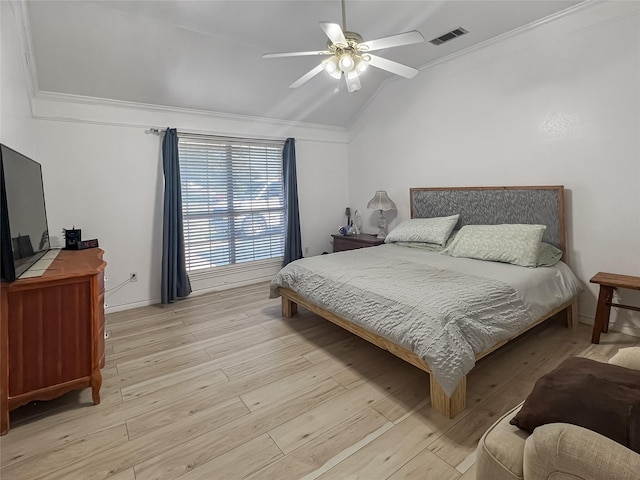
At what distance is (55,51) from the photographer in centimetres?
291

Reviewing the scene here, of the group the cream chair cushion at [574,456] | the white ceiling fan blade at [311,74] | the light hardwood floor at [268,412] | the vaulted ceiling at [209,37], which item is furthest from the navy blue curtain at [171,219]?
the cream chair cushion at [574,456]

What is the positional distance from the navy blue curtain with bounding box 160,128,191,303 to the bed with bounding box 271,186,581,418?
55.2 inches

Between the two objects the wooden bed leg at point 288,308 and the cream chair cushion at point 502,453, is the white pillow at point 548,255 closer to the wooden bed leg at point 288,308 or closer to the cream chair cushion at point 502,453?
the cream chair cushion at point 502,453

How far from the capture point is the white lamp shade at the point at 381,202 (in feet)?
14.8

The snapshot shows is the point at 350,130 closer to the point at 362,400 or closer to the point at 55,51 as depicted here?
the point at 55,51

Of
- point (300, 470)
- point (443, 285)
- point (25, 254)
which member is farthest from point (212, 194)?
point (300, 470)

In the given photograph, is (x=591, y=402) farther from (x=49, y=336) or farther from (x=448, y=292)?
(x=49, y=336)

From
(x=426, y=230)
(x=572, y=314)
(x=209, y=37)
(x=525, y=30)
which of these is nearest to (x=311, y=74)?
(x=209, y=37)

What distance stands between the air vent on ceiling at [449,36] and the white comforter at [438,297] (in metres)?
2.24

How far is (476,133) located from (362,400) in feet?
10.1

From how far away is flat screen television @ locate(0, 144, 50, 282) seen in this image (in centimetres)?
165

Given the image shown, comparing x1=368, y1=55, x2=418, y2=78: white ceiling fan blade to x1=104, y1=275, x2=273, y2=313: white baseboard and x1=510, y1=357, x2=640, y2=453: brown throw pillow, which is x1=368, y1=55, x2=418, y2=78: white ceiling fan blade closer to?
x1=510, y1=357, x2=640, y2=453: brown throw pillow

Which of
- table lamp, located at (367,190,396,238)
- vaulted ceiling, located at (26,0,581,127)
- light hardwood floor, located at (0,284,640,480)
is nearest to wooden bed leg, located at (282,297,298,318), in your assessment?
light hardwood floor, located at (0,284,640,480)

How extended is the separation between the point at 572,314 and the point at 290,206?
3.45 m
